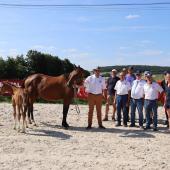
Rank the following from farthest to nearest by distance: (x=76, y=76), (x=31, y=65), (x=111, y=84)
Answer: (x=31, y=65) → (x=111, y=84) → (x=76, y=76)

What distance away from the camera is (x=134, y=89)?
13820 mm

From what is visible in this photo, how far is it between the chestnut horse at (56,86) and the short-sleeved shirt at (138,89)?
1.80m

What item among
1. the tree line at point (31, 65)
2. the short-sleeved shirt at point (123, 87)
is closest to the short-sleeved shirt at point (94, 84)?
the short-sleeved shirt at point (123, 87)

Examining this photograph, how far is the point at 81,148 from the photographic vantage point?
1031 centimetres

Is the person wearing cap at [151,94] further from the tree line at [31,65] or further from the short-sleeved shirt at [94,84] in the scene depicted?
the tree line at [31,65]

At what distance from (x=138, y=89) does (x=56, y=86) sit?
283cm

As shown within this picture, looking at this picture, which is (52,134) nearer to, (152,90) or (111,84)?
(152,90)

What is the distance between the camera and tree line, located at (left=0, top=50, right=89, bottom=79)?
5969 cm

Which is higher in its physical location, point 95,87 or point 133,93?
point 95,87

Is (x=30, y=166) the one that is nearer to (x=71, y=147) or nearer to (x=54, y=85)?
(x=71, y=147)

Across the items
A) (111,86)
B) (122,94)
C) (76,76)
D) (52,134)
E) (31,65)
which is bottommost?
(52,134)

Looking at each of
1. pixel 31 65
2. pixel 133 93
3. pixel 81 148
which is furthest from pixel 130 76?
pixel 31 65

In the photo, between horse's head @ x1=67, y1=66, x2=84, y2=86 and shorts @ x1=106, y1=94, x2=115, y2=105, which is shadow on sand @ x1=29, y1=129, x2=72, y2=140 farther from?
shorts @ x1=106, y1=94, x2=115, y2=105

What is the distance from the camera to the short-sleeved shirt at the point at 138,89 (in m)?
13.7
